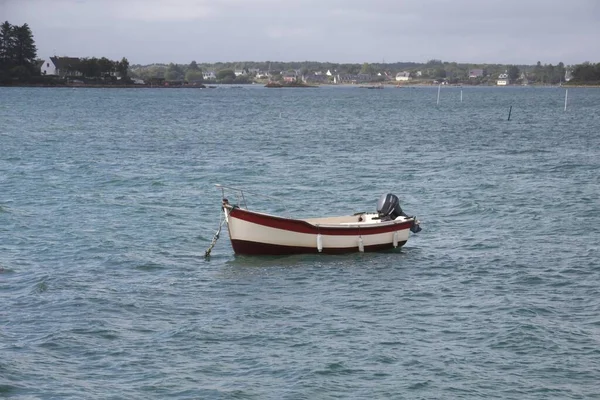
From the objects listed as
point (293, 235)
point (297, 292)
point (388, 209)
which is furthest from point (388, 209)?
point (297, 292)

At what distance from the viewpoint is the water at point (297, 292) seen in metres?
19.5

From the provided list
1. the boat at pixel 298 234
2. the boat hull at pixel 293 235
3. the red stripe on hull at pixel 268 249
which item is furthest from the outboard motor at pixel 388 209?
the red stripe on hull at pixel 268 249

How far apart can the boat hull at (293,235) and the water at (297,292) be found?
44 centimetres

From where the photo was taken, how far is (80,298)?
2503 cm

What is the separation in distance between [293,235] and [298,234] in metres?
0.17

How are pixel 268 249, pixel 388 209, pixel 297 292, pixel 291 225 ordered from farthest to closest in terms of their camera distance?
pixel 388 209, pixel 268 249, pixel 291 225, pixel 297 292

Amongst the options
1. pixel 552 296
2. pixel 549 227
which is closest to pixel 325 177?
pixel 549 227

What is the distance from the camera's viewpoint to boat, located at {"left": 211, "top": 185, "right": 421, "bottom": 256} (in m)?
29.9

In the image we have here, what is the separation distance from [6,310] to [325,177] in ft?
102

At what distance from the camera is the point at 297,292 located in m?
26.0

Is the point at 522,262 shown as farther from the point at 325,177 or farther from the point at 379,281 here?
the point at 325,177

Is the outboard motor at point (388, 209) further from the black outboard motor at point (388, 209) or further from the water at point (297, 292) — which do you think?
the water at point (297, 292)

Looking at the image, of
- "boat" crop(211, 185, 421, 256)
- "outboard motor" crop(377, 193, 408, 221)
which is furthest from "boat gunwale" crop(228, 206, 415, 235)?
"outboard motor" crop(377, 193, 408, 221)

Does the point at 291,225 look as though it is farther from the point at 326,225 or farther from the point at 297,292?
the point at 297,292
